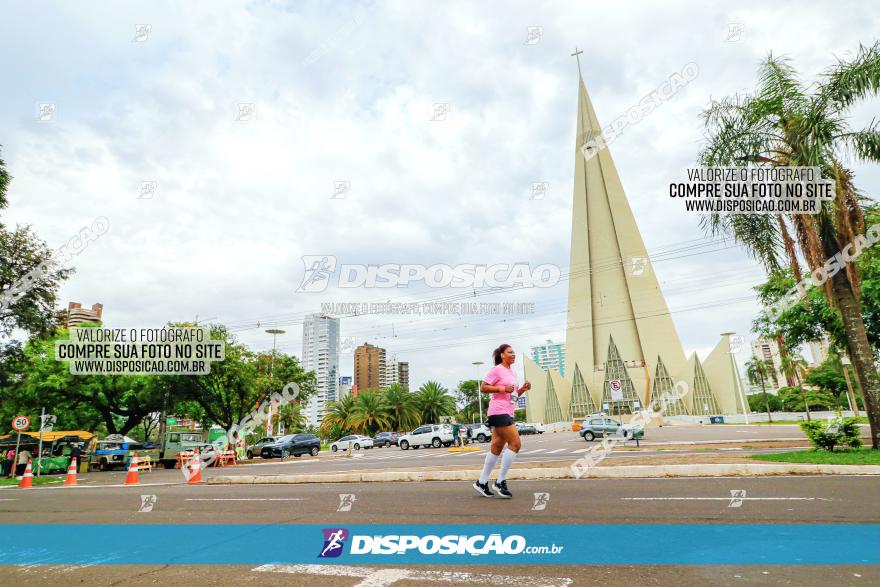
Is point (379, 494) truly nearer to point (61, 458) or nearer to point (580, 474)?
point (580, 474)

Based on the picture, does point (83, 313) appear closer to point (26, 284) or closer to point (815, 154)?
point (26, 284)

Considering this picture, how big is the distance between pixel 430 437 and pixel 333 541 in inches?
1251

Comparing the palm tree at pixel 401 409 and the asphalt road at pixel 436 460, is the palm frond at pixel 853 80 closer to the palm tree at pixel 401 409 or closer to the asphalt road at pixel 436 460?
the asphalt road at pixel 436 460

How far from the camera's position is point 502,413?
6.71 metres

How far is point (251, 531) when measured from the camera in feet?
18.7

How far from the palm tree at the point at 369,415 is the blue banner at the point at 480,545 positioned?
185 ft

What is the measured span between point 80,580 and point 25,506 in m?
8.05

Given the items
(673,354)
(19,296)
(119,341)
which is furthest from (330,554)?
(673,354)

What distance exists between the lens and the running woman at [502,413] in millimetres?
6625

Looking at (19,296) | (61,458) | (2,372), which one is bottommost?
(61,458)

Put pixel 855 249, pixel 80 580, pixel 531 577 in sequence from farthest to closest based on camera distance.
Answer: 1. pixel 855 249
2. pixel 80 580
3. pixel 531 577

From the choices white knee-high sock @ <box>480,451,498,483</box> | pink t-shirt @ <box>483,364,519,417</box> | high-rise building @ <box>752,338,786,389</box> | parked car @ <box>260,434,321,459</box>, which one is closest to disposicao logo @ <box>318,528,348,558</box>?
white knee-high sock @ <box>480,451,498,483</box>

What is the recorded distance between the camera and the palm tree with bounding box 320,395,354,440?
2431 inches

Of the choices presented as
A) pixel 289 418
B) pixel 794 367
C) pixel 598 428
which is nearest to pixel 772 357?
pixel 794 367
